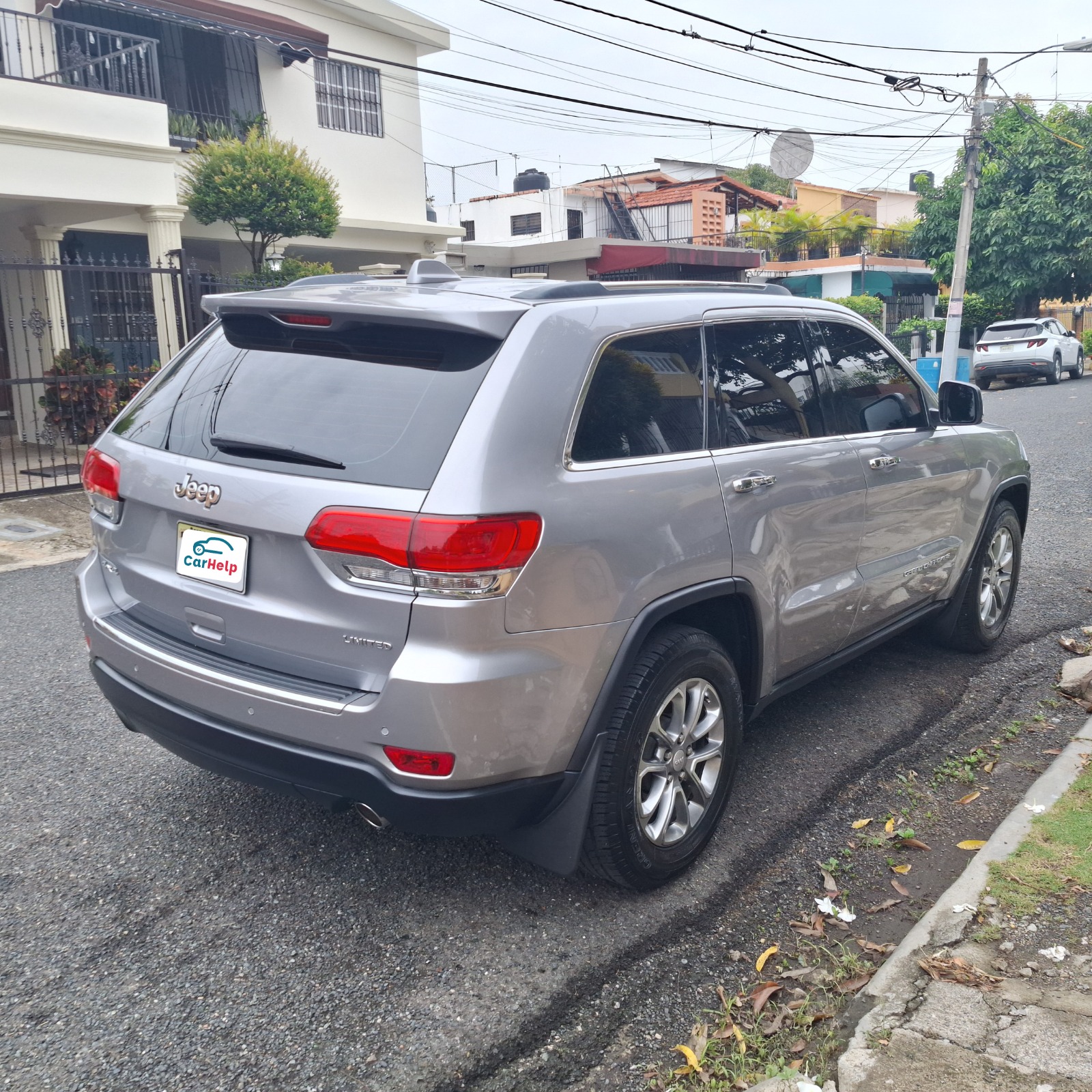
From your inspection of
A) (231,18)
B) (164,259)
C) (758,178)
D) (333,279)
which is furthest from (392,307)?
(758,178)

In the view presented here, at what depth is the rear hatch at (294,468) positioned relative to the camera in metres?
2.77

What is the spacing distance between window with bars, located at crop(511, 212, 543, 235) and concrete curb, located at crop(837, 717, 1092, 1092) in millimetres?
37393

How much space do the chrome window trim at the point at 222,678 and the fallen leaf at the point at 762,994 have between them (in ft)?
4.33

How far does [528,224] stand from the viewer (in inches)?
1581

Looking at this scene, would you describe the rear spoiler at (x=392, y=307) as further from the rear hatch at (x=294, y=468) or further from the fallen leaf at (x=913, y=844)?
the fallen leaf at (x=913, y=844)

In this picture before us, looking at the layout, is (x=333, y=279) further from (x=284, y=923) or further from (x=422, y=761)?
(x=284, y=923)

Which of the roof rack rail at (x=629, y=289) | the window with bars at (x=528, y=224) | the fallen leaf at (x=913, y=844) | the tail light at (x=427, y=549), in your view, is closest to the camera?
the tail light at (x=427, y=549)

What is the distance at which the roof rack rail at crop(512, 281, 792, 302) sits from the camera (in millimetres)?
3139

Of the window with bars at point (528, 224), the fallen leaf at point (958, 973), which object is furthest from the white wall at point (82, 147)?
the window with bars at point (528, 224)

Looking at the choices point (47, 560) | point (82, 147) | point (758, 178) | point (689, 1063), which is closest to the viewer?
point (689, 1063)

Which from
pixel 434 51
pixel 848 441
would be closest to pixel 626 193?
pixel 434 51

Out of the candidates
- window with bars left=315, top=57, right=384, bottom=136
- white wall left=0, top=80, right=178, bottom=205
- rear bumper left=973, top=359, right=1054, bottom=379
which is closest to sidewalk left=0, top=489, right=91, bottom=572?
white wall left=0, top=80, right=178, bottom=205

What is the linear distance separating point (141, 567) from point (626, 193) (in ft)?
125

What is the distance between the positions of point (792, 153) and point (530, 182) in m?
19.4
